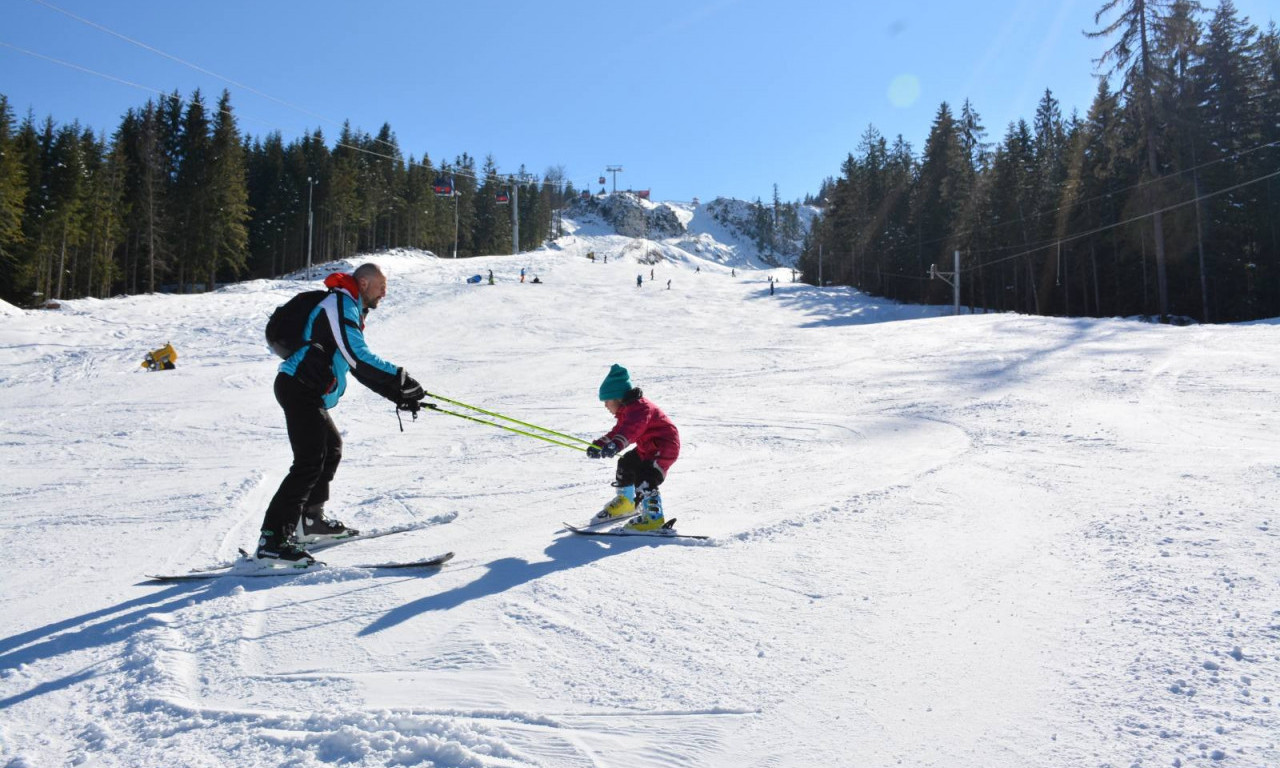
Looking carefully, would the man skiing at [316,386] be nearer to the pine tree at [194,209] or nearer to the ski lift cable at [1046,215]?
the ski lift cable at [1046,215]

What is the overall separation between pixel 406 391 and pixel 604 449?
4.79ft

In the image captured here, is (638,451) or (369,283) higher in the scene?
(369,283)

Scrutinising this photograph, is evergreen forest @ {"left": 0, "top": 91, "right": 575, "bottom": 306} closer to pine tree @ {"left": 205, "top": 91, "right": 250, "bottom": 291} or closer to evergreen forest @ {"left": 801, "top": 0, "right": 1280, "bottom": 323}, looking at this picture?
pine tree @ {"left": 205, "top": 91, "right": 250, "bottom": 291}

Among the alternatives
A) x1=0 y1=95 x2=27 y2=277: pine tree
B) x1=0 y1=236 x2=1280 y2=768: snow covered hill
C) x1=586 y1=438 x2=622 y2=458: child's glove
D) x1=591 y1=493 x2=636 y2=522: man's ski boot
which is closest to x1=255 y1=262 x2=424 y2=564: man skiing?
x1=0 y1=236 x2=1280 y2=768: snow covered hill

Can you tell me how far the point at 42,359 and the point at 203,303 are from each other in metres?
15.1

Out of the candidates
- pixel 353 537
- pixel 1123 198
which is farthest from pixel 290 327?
pixel 1123 198

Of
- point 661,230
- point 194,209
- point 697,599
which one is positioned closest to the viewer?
point 697,599

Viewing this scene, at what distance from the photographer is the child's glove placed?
509cm

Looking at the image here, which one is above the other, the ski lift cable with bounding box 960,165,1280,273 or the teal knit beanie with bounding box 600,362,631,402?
the ski lift cable with bounding box 960,165,1280,273

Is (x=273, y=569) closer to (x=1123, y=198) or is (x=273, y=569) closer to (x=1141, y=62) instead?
(x=1141, y=62)

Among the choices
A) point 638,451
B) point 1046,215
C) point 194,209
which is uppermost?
point 194,209

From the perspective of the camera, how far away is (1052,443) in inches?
307

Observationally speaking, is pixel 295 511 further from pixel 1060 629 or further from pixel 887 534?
pixel 1060 629

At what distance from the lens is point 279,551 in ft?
14.9
